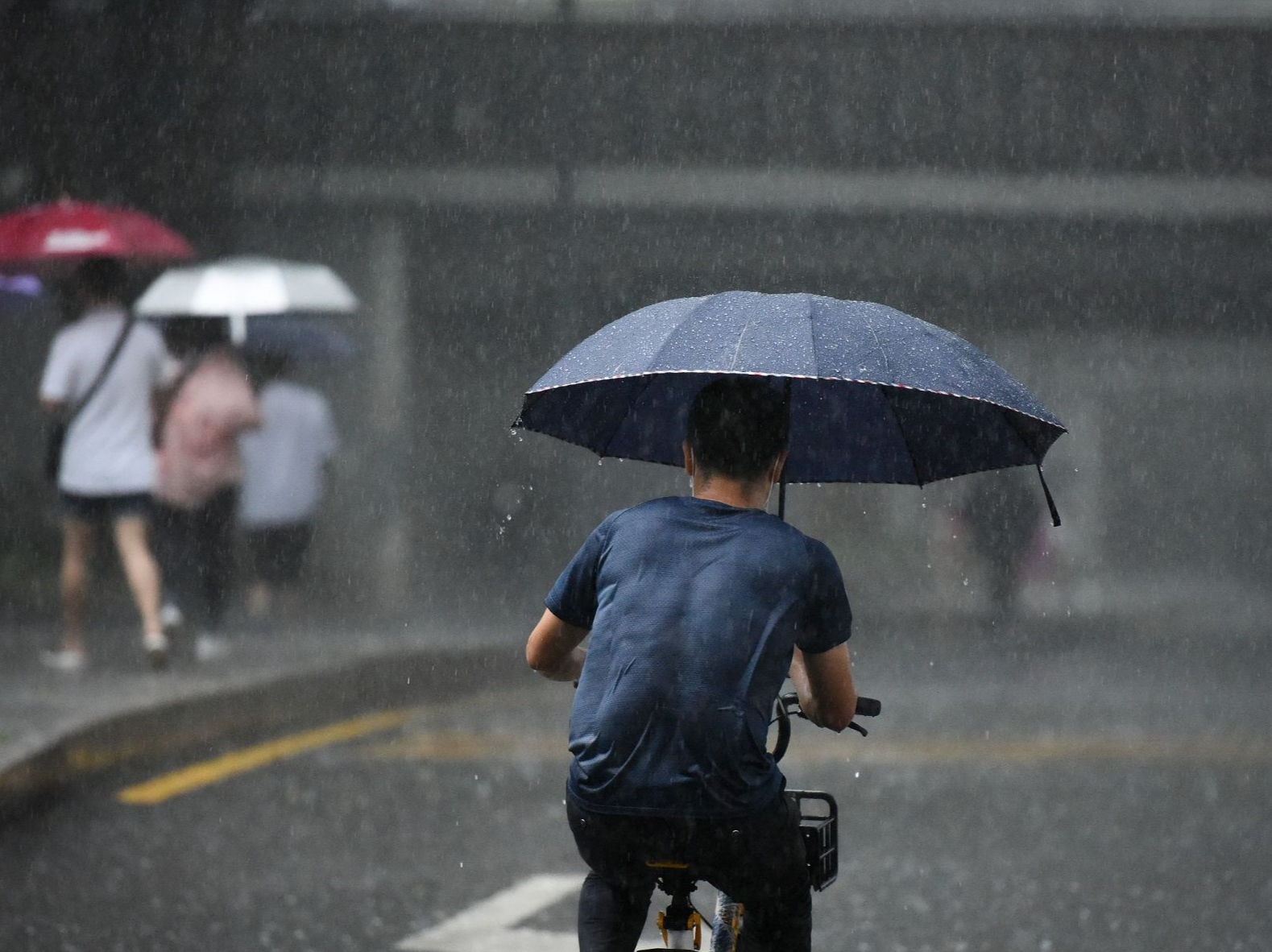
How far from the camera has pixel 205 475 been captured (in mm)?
10500

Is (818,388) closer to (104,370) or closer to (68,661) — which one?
(104,370)

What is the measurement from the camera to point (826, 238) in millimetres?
18922

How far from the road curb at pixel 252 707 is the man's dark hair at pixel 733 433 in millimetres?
4357

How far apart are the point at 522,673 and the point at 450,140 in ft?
27.6

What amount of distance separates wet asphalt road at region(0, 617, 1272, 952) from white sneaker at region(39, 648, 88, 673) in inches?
59.9

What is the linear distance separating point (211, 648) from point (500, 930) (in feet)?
17.6

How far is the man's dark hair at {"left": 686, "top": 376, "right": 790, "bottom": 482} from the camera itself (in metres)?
2.94

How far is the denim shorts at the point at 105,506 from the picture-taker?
944 centimetres

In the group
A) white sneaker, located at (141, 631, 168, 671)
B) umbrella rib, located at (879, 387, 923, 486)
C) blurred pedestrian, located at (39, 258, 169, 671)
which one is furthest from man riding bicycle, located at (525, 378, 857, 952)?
blurred pedestrian, located at (39, 258, 169, 671)

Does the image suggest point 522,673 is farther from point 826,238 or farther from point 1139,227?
point 1139,227

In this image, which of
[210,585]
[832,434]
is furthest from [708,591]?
[210,585]

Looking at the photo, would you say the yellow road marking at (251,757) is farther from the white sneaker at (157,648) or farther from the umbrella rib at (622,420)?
the umbrella rib at (622,420)

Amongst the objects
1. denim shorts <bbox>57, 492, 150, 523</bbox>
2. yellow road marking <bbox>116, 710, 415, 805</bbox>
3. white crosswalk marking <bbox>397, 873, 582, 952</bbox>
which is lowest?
yellow road marking <bbox>116, 710, 415, 805</bbox>

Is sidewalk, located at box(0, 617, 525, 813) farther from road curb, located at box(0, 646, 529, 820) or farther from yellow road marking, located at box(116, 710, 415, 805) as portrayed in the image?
yellow road marking, located at box(116, 710, 415, 805)
